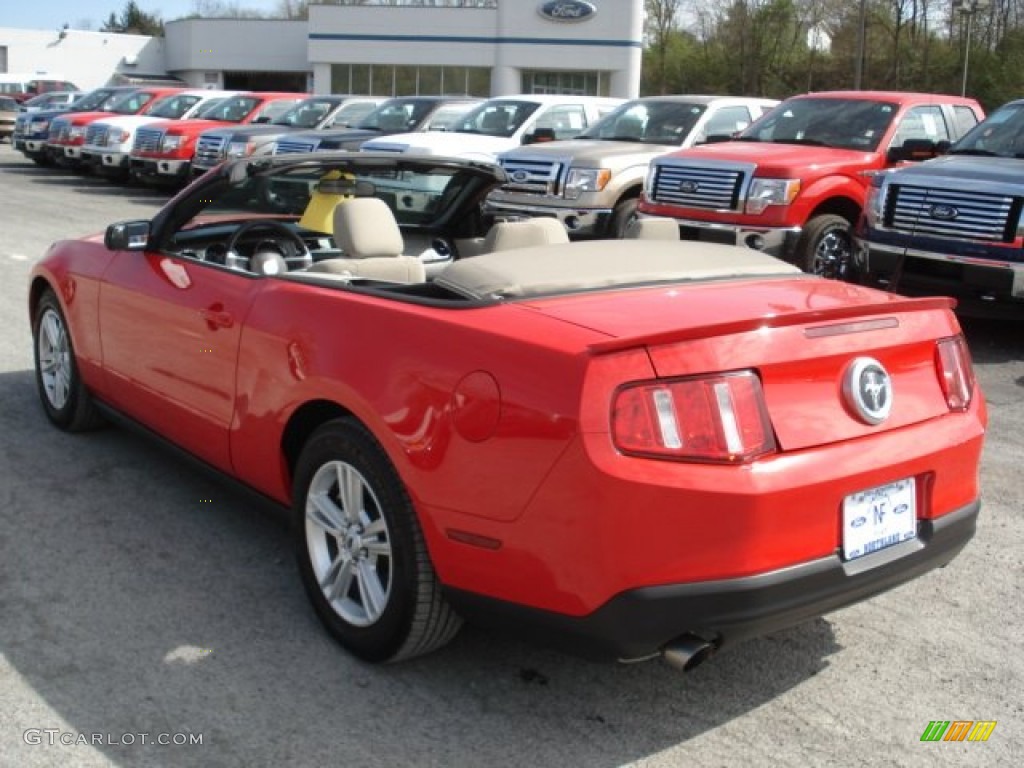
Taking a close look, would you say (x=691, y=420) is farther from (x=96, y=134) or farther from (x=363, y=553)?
(x=96, y=134)

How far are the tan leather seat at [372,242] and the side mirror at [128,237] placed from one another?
899 millimetres

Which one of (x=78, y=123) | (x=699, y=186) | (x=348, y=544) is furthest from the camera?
(x=78, y=123)

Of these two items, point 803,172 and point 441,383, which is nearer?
point 441,383

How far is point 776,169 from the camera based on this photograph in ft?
32.2

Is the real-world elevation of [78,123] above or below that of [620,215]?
above

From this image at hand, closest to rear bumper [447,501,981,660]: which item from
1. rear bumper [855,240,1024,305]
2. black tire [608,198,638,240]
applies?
rear bumper [855,240,1024,305]

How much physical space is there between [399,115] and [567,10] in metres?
33.4

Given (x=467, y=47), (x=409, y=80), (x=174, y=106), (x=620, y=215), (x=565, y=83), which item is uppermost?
(x=467, y=47)

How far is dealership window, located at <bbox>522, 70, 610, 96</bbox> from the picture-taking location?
4850cm

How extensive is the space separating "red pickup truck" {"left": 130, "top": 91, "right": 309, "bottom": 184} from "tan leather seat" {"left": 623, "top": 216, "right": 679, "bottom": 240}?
16038 millimetres

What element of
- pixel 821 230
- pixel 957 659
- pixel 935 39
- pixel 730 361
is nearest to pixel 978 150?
pixel 821 230

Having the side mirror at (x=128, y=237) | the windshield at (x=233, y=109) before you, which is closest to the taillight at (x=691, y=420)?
the side mirror at (x=128, y=237)

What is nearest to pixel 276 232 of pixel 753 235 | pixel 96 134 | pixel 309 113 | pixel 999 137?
pixel 753 235

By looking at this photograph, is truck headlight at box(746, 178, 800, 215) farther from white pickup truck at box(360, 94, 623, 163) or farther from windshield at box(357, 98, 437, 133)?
windshield at box(357, 98, 437, 133)
